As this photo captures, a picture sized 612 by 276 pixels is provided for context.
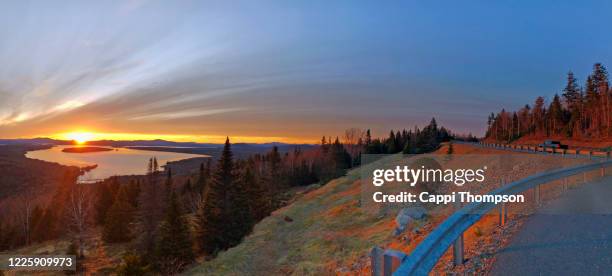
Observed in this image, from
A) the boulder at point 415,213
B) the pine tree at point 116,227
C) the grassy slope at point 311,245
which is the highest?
the boulder at point 415,213

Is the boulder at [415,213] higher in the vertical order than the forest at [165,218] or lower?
higher

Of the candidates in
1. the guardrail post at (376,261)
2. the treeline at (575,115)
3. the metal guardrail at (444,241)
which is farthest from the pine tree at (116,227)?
the treeline at (575,115)

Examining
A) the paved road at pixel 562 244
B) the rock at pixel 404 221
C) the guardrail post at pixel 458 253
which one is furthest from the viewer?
the rock at pixel 404 221

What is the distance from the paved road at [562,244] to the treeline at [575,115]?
2855 inches

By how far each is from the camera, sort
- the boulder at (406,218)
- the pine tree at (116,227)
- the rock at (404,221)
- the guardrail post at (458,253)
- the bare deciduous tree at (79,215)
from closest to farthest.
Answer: the guardrail post at (458,253) < the boulder at (406,218) < the rock at (404,221) < the bare deciduous tree at (79,215) < the pine tree at (116,227)

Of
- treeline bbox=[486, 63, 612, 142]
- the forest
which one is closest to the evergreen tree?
treeline bbox=[486, 63, 612, 142]

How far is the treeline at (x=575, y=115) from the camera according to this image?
71.8m

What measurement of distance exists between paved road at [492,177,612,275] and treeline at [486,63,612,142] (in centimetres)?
7252

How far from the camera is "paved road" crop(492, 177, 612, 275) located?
445cm

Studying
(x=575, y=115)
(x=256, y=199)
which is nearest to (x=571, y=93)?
(x=575, y=115)

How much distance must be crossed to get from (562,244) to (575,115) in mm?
97812

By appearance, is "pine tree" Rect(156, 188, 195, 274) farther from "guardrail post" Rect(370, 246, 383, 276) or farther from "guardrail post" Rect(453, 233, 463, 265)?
"guardrail post" Rect(370, 246, 383, 276)

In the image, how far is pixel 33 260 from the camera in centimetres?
2467

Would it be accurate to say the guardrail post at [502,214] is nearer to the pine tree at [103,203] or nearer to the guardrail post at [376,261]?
the guardrail post at [376,261]
